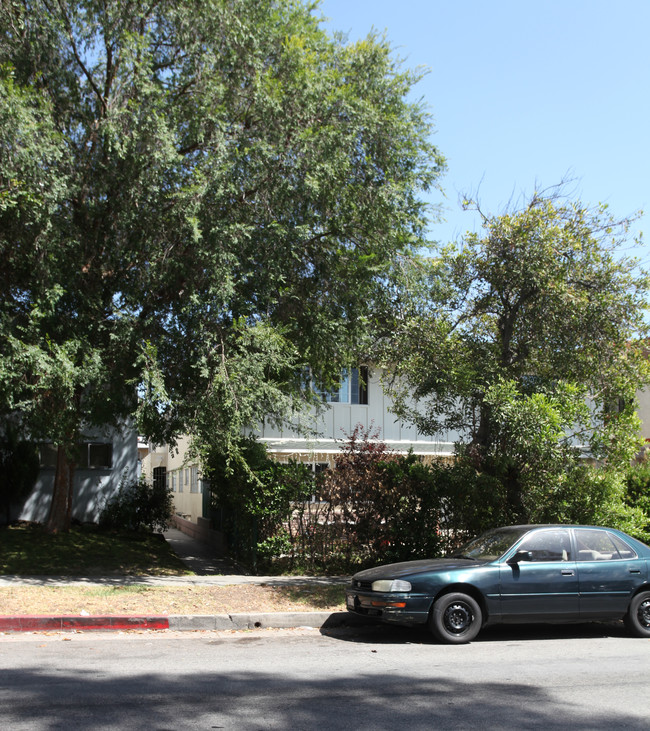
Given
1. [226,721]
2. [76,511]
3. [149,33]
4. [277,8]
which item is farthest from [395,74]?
[76,511]

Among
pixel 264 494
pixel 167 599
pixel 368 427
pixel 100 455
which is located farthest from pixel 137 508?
pixel 167 599

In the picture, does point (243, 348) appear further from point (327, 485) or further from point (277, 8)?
point (277, 8)

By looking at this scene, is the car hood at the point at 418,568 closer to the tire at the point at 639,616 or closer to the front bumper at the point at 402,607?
the front bumper at the point at 402,607

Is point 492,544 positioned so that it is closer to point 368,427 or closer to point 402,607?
point 402,607

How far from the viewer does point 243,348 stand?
12328mm

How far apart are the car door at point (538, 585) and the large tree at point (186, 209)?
5.03 m

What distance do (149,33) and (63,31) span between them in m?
1.50

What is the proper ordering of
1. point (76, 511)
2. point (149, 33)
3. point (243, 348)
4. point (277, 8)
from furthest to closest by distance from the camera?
point (76, 511) < point (277, 8) < point (149, 33) < point (243, 348)

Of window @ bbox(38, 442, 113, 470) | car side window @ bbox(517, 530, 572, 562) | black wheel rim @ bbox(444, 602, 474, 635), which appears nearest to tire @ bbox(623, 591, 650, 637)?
car side window @ bbox(517, 530, 572, 562)

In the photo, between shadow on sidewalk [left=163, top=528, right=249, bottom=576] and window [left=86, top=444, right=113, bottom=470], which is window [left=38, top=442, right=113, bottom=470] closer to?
window [left=86, top=444, right=113, bottom=470]

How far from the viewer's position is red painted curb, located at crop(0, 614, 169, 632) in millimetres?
9383

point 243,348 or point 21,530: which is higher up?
point 243,348

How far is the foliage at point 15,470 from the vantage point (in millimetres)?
18969

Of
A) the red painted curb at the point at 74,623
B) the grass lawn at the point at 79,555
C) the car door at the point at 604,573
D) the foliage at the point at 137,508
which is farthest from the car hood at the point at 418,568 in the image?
the foliage at the point at 137,508
